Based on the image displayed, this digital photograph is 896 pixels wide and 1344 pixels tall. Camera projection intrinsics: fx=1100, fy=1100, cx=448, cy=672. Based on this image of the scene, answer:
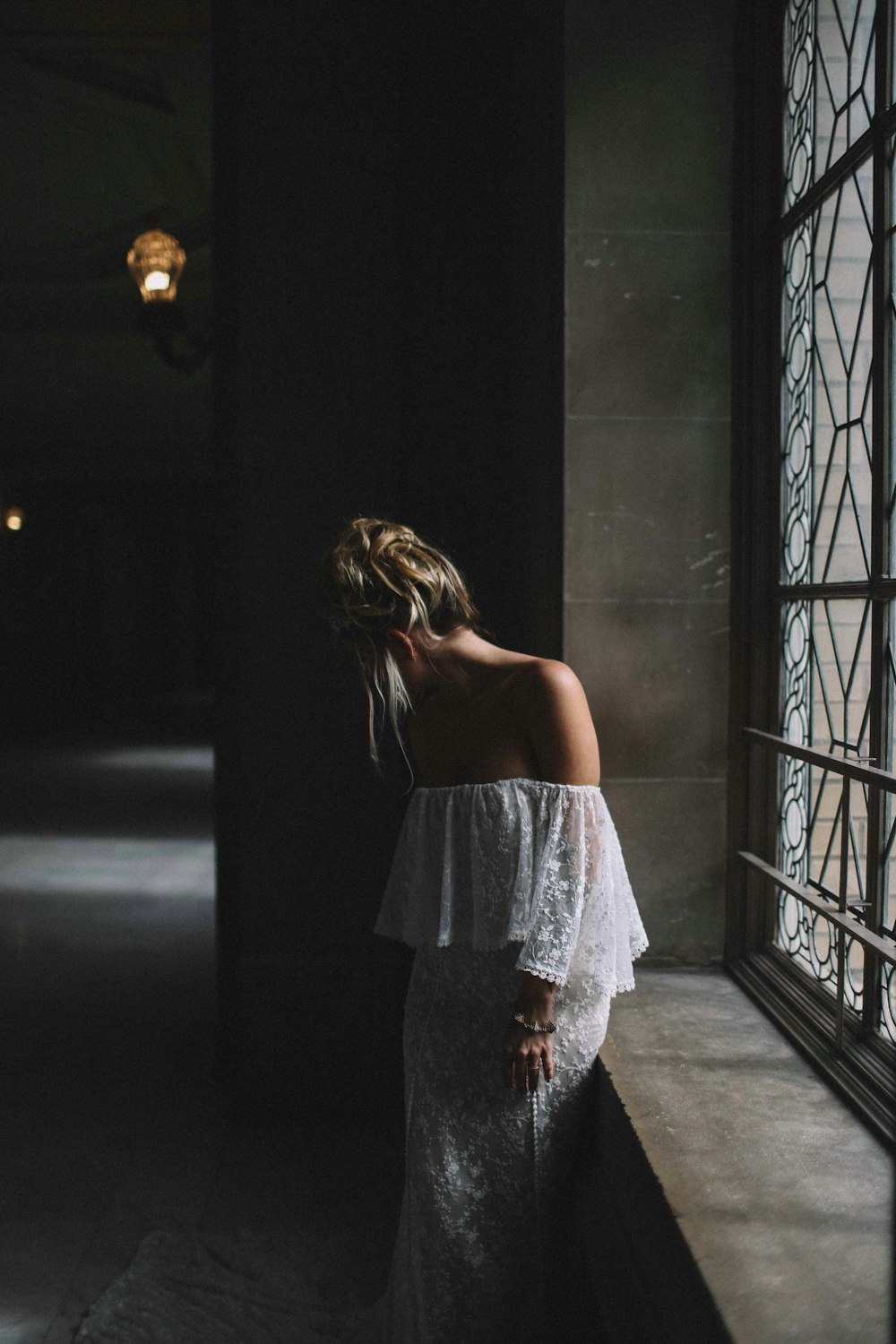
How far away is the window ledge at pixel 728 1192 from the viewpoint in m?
1.39

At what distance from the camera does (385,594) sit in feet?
6.62

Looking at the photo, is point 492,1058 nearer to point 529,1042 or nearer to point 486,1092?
point 486,1092

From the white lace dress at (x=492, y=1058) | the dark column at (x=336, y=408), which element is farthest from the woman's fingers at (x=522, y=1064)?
the dark column at (x=336, y=408)

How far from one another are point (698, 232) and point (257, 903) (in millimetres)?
2348

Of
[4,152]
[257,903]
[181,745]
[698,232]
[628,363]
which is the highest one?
[4,152]

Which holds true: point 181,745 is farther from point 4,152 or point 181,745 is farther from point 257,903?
point 257,903

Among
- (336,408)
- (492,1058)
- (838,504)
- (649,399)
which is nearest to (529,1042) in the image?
(492,1058)

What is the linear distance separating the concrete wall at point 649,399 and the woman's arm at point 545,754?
709mm

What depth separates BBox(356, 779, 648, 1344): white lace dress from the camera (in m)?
1.98

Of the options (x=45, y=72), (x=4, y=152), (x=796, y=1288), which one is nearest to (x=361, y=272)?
(x=796, y=1288)

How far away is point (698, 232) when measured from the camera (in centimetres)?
262

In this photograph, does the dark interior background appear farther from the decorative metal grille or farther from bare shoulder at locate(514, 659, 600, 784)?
bare shoulder at locate(514, 659, 600, 784)

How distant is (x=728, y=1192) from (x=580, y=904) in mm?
487

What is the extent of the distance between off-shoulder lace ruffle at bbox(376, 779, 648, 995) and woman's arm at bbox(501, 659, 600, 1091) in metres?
0.04
